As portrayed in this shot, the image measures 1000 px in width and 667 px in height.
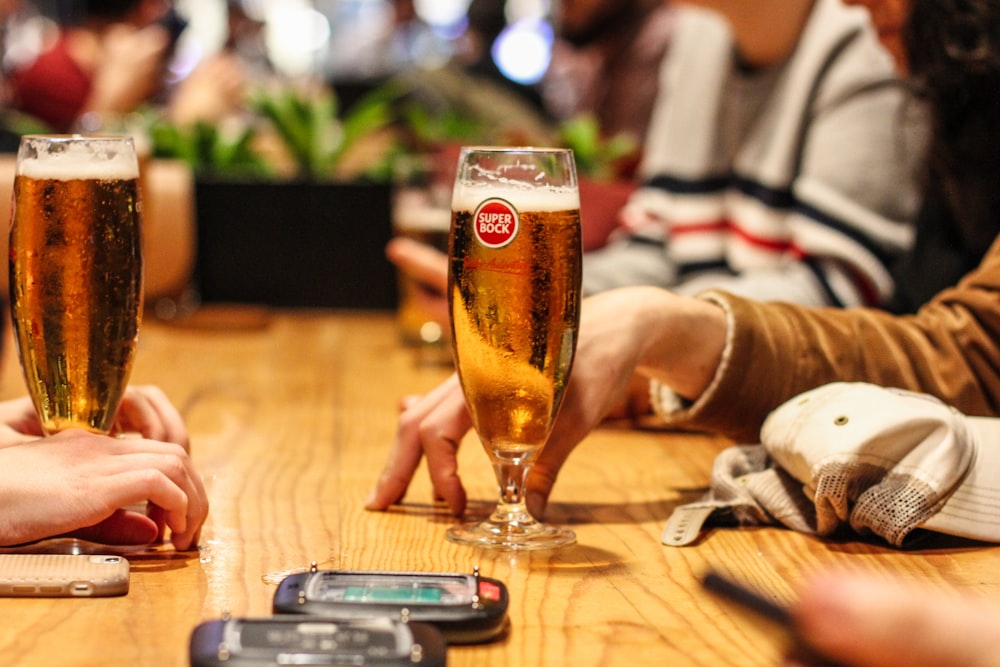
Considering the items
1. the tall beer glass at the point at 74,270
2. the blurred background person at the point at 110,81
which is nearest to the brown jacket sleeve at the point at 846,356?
the tall beer glass at the point at 74,270

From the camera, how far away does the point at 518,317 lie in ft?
Answer: 2.93

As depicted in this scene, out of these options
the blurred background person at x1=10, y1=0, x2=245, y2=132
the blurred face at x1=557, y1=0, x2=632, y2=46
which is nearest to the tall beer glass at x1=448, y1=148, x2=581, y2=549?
the blurred face at x1=557, y1=0, x2=632, y2=46

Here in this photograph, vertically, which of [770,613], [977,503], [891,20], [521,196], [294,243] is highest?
[891,20]

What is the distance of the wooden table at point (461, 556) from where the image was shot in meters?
0.72

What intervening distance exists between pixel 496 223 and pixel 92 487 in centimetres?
34

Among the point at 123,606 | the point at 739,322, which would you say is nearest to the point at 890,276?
the point at 739,322

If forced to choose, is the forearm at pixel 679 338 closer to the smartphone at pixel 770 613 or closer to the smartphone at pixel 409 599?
the smartphone at pixel 409 599

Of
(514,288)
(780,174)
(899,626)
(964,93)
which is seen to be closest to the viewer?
(899,626)

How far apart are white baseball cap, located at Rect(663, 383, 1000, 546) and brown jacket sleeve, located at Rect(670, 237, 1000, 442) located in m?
0.14

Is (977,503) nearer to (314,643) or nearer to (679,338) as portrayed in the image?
(679,338)

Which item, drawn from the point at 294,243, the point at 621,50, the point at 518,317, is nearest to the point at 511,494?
the point at 518,317

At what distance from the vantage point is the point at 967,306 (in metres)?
1.21

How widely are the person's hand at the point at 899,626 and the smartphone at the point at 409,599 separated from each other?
0.30m

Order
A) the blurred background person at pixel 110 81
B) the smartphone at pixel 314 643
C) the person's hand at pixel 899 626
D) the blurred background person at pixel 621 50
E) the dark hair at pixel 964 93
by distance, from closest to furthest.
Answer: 1. the person's hand at pixel 899 626
2. the smartphone at pixel 314 643
3. the dark hair at pixel 964 93
4. the blurred background person at pixel 621 50
5. the blurred background person at pixel 110 81
